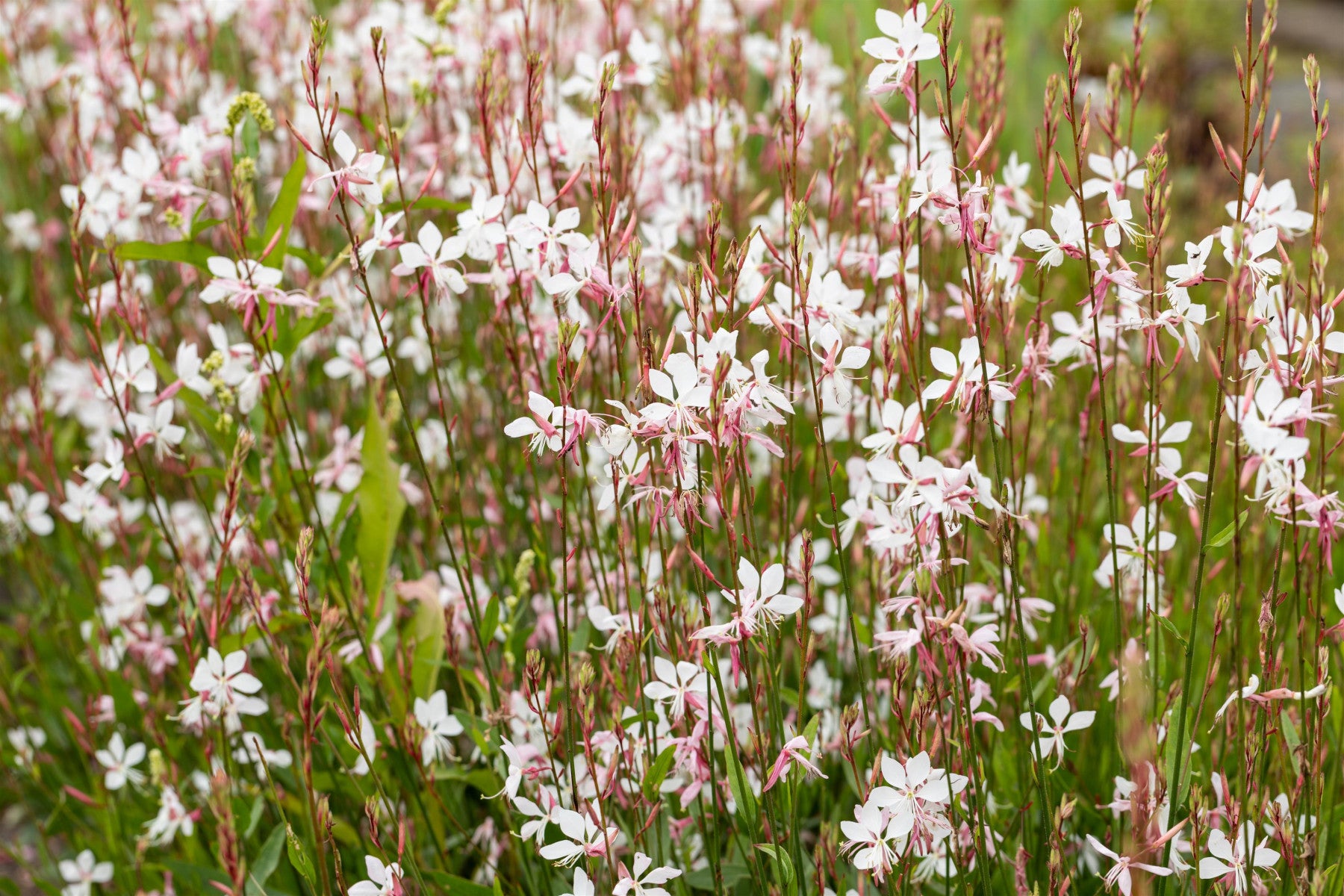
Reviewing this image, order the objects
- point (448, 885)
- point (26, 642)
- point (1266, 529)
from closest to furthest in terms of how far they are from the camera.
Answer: point (448, 885) < point (1266, 529) < point (26, 642)

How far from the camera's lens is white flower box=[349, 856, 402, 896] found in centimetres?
128

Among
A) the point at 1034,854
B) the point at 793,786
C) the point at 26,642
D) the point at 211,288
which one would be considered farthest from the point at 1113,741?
the point at 26,642

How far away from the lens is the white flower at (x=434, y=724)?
1658 mm

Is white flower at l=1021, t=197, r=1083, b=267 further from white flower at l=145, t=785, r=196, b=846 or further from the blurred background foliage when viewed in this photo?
the blurred background foliage

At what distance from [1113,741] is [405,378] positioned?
5.40 ft

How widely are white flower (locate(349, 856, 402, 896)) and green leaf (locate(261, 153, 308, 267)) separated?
973 millimetres

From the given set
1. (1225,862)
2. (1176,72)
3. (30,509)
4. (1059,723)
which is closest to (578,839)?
(1059,723)

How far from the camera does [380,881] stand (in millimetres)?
1324

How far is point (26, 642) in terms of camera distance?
2.36m

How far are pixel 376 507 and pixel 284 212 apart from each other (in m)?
0.51

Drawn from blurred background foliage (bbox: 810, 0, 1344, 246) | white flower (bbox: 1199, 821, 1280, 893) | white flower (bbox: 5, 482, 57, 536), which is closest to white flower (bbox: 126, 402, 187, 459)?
white flower (bbox: 5, 482, 57, 536)

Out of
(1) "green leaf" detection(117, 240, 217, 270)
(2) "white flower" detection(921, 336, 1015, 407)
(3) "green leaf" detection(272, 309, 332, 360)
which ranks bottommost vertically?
(3) "green leaf" detection(272, 309, 332, 360)

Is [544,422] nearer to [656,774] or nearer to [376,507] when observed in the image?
[656,774]

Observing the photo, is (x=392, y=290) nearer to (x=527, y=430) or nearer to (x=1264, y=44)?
(x=527, y=430)
